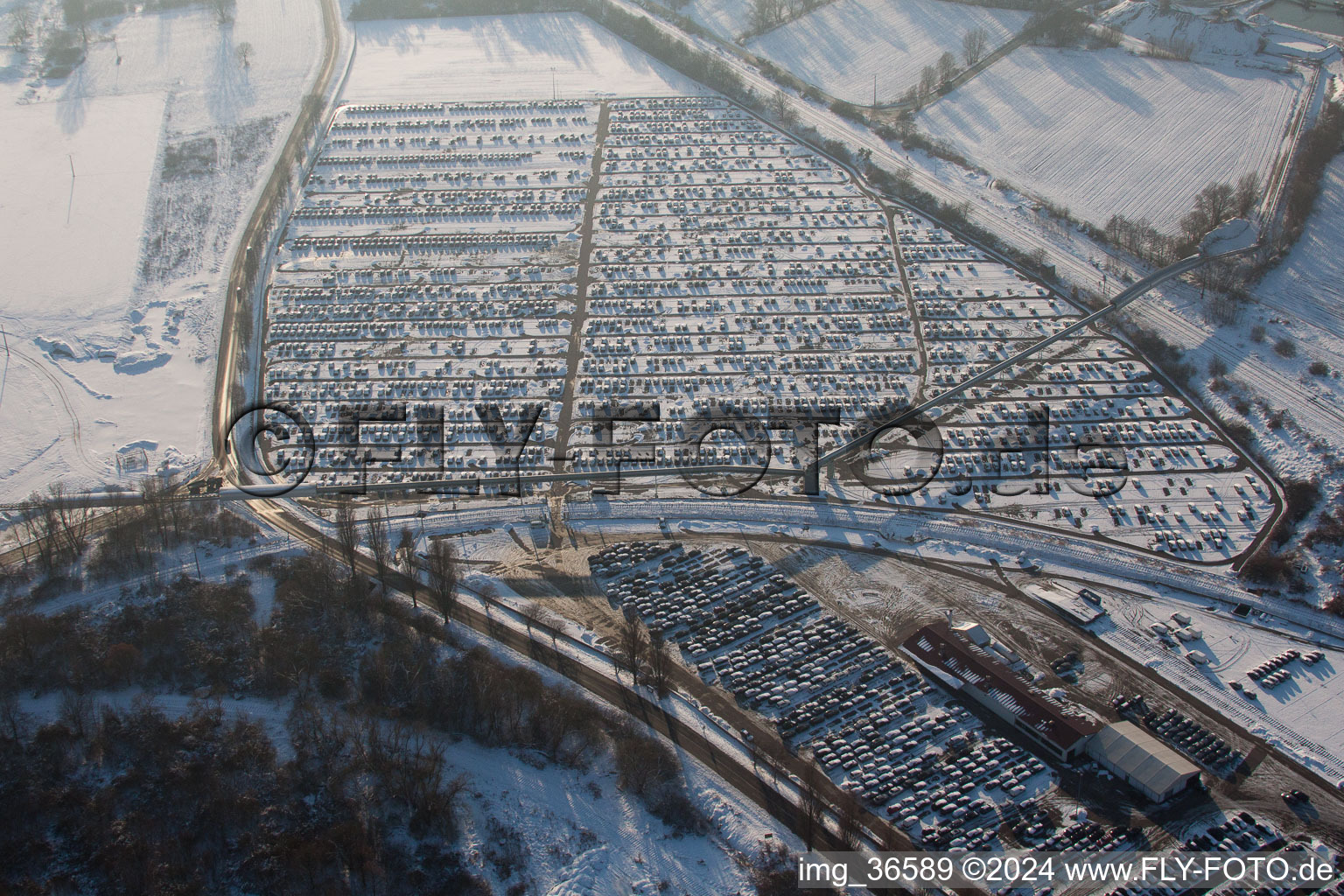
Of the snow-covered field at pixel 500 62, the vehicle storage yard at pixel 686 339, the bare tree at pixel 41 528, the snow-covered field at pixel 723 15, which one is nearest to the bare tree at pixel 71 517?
the bare tree at pixel 41 528

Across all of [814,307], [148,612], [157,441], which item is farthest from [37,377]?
[814,307]

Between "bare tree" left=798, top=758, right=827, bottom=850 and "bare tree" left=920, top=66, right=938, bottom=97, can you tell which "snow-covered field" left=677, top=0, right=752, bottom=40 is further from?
"bare tree" left=798, top=758, right=827, bottom=850

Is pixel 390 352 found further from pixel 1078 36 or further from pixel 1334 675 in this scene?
pixel 1078 36

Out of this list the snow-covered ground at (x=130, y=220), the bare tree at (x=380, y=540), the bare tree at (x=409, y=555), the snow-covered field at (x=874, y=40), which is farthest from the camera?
the snow-covered field at (x=874, y=40)

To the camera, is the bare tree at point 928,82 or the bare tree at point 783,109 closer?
the bare tree at point 783,109

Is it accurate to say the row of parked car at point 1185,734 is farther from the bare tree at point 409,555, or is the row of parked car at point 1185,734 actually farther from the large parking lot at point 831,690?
the bare tree at point 409,555

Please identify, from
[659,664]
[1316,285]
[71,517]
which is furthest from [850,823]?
[1316,285]

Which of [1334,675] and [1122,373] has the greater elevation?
[1122,373]

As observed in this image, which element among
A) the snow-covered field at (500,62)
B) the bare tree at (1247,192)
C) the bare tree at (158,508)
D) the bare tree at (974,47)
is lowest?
the bare tree at (158,508)
